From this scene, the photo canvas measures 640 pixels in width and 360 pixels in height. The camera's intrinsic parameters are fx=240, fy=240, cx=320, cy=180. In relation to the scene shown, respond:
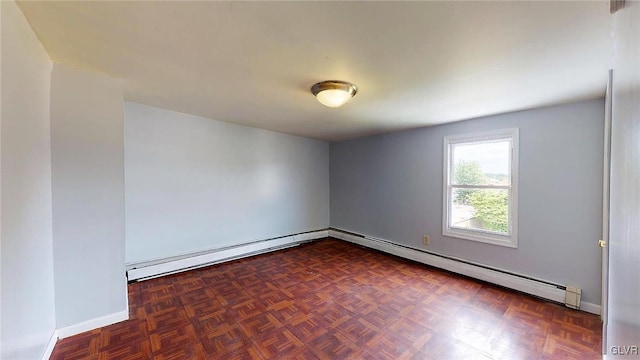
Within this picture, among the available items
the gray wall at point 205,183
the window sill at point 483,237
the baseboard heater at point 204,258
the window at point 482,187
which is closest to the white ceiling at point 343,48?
the window at point 482,187

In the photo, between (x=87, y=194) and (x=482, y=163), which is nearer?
(x=87, y=194)

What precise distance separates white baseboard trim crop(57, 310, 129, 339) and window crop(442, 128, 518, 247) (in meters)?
3.72

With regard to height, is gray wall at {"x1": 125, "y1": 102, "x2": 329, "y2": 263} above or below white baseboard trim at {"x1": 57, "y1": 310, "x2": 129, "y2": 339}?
above

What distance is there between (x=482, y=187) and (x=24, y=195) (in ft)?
13.5

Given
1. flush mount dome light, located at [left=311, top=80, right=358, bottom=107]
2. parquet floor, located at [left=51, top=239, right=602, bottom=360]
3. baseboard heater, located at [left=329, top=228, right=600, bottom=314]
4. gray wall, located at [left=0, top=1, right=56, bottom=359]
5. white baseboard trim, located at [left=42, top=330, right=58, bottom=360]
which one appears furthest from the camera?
baseboard heater, located at [left=329, top=228, right=600, bottom=314]

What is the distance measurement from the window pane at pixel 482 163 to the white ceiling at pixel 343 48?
58 cm

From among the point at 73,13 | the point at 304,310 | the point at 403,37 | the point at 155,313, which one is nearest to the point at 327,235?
the point at 304,310

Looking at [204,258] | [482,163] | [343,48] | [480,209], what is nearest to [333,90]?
[343,48]

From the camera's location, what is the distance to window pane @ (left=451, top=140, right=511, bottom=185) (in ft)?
9.40

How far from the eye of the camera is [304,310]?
89.4 inches

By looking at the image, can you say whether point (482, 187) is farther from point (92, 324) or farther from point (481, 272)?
point (92, 324)

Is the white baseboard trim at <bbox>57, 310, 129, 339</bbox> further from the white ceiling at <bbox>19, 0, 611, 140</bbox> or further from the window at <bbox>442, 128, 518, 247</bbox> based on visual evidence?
the window at <bbox>442, 128, 518, 247</bbox>

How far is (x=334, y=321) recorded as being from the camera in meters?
2.11

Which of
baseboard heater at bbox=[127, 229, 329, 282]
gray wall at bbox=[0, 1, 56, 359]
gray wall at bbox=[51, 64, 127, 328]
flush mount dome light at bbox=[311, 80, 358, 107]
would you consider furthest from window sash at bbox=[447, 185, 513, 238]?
gray wall at bbox=[0, 1, 56, 359]
